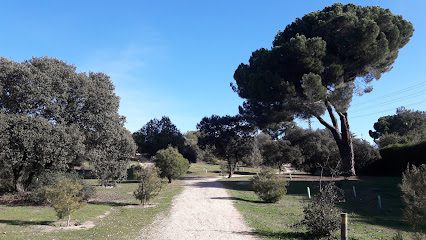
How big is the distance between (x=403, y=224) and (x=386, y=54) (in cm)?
2209

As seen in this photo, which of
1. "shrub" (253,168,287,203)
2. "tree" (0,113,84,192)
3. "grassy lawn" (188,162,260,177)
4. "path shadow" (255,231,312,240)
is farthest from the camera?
"grassy lawn" (188,162,260,177)

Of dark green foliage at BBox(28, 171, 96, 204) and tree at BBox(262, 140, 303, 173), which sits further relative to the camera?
tree at BBox(262, 140, 303, 173)

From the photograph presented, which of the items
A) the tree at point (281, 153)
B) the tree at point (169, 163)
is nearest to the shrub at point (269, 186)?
the tree at point (169, 163)

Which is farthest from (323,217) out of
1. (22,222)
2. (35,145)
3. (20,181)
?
(20,181)

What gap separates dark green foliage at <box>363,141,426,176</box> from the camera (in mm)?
40925

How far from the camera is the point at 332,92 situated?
123ft

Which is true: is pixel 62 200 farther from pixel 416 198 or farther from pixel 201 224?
pixel 416 198

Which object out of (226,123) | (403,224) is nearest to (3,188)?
(403,224)

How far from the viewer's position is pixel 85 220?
17.7 meters

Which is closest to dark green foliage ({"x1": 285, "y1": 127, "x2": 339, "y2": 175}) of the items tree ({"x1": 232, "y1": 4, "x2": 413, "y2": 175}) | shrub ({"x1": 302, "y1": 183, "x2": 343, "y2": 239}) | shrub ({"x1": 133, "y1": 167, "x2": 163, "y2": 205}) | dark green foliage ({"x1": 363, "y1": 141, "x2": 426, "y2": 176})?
dark green foliage ({"x1": 363, "y1": 141, "x2": 426, "y2": 176})

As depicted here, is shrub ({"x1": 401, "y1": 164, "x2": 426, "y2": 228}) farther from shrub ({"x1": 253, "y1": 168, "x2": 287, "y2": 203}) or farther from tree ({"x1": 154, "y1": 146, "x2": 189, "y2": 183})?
tree ({"x1": 154, "y1": 146, "x2": 189, "y2": 183})

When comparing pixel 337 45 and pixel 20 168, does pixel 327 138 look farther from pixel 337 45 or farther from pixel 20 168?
pixel 20 168

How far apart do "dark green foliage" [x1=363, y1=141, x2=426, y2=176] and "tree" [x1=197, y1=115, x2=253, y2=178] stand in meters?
17.0

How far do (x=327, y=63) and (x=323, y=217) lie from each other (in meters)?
26.0
